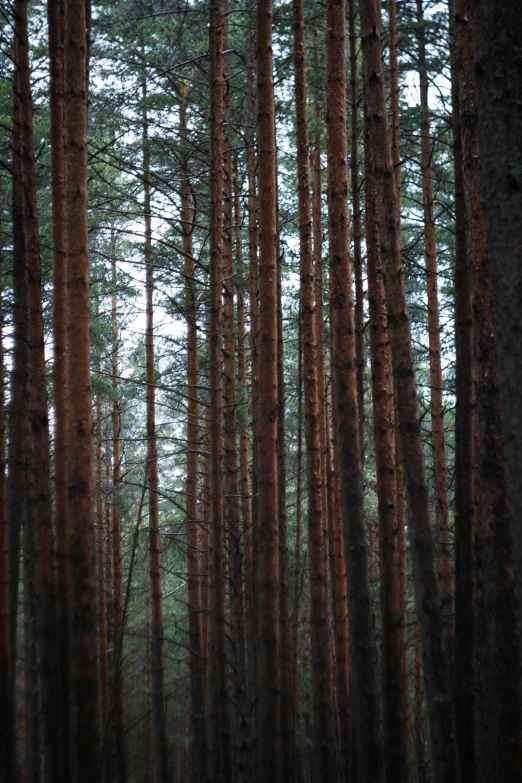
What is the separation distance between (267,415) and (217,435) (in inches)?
38.4

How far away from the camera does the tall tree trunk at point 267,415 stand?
6469 mm

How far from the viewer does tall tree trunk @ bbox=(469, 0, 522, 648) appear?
9.02ft

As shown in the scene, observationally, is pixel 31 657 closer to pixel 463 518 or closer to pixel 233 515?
pixel 233 515

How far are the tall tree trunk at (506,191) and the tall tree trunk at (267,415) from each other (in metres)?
4.05

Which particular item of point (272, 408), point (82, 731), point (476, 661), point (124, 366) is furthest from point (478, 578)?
point (124, 366)

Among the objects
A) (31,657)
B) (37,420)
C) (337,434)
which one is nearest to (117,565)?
(31,657)

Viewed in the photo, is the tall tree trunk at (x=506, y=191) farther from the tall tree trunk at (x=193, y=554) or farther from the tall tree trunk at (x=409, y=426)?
the tall tree trunk at (x=193, y=554)

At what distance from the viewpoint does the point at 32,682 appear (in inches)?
369

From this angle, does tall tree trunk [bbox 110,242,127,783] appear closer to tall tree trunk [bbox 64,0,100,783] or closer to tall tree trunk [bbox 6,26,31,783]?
tall tree trunk [bbox 64,0,100,783]

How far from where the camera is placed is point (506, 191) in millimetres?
2791

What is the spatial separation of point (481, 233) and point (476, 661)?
4.20m

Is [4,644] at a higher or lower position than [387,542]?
lower

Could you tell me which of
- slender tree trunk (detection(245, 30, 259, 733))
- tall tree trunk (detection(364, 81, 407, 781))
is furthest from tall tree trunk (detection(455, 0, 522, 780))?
slender tree trunk (detection(245, 30, 259, 733))

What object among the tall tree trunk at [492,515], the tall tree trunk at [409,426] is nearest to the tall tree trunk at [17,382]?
the tall tree trunk at [409,426]
